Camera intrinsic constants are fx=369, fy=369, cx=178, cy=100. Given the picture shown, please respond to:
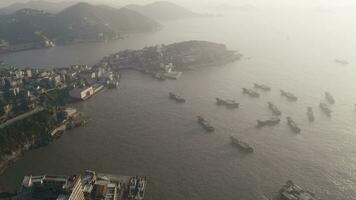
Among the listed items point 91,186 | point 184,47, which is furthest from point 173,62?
point 91,186

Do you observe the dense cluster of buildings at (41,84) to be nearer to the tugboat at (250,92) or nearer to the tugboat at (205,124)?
the tugboat at (205,124)

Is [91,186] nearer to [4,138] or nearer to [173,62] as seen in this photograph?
[4,138]

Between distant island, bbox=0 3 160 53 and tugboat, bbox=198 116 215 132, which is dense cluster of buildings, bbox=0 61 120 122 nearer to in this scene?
tugboat, bbox=198 116 215 132

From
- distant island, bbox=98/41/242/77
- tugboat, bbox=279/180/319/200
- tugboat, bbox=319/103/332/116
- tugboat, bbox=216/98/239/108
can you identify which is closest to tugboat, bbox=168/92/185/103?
tugboat, bbox=216/98/239/108

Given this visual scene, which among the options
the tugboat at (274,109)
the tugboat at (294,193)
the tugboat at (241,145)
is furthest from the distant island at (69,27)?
the tugboat at (294,193)

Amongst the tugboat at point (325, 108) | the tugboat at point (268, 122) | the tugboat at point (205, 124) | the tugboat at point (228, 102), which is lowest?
the tugboat at point (205, 124)

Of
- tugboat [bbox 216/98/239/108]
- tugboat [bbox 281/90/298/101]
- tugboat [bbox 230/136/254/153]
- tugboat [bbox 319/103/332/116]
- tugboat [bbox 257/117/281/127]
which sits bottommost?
tugboat [bbox 230/136/254/153]

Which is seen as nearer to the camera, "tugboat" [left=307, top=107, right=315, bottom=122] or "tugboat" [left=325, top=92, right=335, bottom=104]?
"tugboat" [left=307, top=107, right=315, bottom=122]
